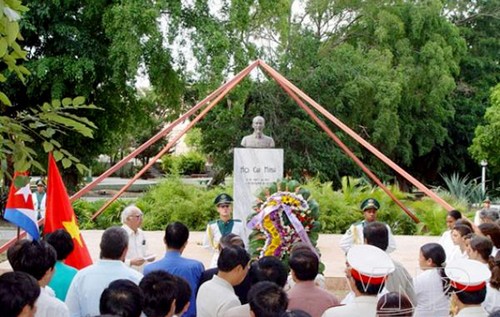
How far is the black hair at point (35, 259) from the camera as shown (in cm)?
387

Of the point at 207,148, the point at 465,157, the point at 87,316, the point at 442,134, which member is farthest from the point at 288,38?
the point at 87,316

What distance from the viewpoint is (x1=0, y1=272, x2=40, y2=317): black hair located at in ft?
9.94

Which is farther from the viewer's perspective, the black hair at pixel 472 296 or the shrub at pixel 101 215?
the shrub at pixel 101 215

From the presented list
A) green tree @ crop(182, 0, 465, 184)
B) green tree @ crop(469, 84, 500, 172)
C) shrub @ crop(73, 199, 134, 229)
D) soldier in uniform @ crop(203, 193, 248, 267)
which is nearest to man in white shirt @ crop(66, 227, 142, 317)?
soldier in uniform @ crop(203, 193, 248, 267)

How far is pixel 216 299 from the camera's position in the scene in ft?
13.2

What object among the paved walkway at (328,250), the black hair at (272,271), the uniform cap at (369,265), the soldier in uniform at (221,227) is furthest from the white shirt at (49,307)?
the paved walkway at (328,250)

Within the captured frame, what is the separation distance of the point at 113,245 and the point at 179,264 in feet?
2.10

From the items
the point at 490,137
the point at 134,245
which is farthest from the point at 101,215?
the point at 490,137

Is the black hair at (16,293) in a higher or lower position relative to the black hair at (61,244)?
higher

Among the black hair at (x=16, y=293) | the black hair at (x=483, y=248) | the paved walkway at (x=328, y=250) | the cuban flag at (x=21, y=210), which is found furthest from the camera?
the paved walkway at (x=328, y=250)

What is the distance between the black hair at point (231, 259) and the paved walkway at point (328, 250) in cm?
508

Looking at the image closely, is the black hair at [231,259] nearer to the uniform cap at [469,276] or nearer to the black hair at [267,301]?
the black hair at [267,301]

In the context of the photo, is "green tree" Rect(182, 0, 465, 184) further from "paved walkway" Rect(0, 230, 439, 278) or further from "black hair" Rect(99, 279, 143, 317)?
"black hair" Rect(99, 279, 143, 317)

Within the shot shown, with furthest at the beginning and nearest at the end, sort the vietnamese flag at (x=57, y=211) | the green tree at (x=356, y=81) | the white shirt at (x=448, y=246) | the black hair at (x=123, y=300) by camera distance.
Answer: the green tree at (x=356, y=81) → the white shirt at (x=448, y=246) → the vietnamese flag at (x=57, y=211) → the black hair at (x=123, y=300)
